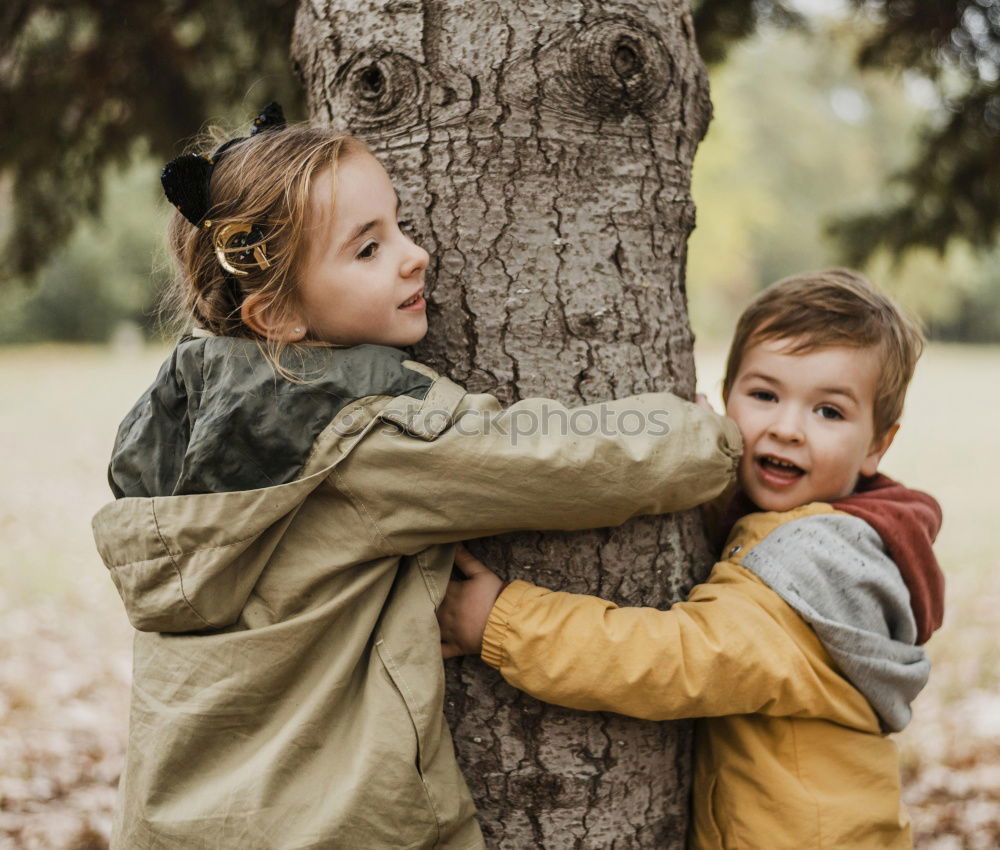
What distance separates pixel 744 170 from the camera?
3272cm

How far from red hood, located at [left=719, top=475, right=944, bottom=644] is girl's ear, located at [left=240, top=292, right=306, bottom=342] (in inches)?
45.9

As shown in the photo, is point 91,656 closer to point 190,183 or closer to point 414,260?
point 190,183

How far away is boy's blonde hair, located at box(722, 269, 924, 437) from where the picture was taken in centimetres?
195

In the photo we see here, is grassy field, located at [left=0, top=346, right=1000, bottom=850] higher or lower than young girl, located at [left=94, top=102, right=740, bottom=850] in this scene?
lower

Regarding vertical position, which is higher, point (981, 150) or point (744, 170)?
point (744, 170)

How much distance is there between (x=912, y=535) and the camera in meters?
1.82

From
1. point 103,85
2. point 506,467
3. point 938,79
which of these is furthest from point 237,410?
point 938,79

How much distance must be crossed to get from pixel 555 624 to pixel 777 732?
0.54 meters

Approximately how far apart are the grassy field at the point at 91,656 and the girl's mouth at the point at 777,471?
2438mm

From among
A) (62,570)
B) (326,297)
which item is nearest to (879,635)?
(326,297)

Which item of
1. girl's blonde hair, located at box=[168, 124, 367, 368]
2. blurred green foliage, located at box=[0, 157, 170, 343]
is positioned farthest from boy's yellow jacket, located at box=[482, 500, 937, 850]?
blurred green foliage, located at box=[0, 157, 170, 343]

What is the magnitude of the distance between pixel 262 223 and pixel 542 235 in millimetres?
540

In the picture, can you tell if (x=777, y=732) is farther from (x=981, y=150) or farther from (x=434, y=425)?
(x=981, y=150)

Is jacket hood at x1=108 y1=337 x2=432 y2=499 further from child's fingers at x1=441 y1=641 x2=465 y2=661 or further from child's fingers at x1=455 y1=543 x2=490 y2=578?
child's fingers at x1=441 y1=641 x2=465 y2=661
